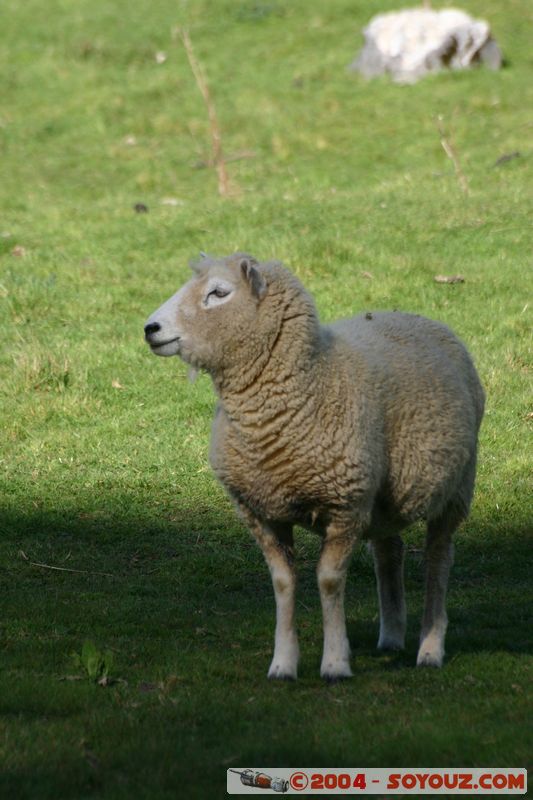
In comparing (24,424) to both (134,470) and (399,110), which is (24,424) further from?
(399,110)

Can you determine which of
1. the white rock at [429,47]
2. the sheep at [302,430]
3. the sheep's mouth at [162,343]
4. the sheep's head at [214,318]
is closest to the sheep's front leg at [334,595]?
the sheep at [302,430]

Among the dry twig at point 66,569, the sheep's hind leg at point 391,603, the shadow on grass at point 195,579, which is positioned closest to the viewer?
the sheep's hind leg at point 391,603

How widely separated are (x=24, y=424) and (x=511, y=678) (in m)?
5.73

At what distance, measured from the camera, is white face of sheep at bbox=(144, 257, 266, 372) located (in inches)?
224

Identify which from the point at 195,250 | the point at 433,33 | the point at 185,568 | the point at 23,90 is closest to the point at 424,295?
the point at 195,250

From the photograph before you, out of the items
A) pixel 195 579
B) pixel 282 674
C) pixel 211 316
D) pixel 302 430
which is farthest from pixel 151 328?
pixel 195 579

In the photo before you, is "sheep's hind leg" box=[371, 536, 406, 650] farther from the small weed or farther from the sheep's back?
the small weed

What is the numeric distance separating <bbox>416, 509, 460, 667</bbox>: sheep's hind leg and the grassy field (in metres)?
0.19

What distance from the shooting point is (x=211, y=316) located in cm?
572

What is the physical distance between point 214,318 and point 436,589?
1834 mm

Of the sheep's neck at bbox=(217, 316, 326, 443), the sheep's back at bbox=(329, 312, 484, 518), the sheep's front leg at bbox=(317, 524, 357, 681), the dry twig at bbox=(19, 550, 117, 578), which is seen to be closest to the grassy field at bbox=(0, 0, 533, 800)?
the dry twig at bbox=(19, 550, 117, 578)

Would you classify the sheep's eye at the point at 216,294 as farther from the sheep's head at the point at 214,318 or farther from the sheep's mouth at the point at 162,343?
the sheep's mouth at the point at 162,343

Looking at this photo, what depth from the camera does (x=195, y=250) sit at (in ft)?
45.9

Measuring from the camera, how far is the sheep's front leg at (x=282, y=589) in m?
5.82
